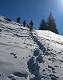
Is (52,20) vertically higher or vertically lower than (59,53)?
higher

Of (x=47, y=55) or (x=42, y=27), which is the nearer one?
(x=47, y=55)

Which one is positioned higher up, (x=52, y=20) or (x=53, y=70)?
(x=52, y=20)

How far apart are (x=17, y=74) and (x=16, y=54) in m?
3.63

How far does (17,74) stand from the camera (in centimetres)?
1252

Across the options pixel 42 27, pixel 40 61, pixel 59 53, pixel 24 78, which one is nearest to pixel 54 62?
pixel 40 61

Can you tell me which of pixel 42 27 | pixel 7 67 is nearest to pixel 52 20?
pixel 42 27

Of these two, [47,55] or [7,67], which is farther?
[47,55]

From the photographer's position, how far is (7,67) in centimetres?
1273

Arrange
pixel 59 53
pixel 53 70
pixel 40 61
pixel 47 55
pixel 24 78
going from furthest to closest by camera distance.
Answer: pixel 59 53 → pixel 47 55 → pixel 40 61 → pixel 53 70 → pixel 24 78

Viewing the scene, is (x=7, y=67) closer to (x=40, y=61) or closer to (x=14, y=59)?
(x=14, y=59)

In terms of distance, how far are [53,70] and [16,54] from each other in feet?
10.6

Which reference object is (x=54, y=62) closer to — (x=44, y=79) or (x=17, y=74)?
(x=44, y=79)

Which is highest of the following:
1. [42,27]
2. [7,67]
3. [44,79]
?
[42,27]

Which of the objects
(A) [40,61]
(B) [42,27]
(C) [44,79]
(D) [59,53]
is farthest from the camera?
(B) [42,27]
